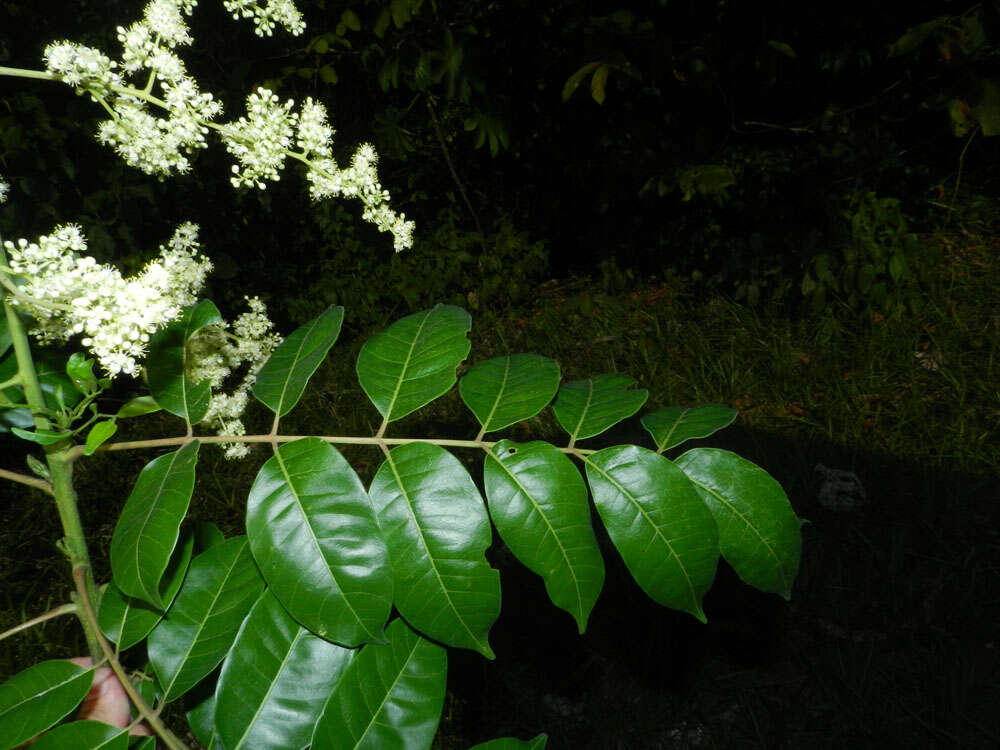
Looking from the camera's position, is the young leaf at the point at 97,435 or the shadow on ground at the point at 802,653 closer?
the young leaf at the point at 97,435

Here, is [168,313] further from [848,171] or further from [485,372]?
[848,171]

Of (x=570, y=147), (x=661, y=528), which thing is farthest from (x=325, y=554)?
(x=570, y=147)

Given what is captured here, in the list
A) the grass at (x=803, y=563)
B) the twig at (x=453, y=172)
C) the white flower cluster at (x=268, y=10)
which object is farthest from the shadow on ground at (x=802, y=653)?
the twig at (x=453, y=172)

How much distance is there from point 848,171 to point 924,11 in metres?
0.83

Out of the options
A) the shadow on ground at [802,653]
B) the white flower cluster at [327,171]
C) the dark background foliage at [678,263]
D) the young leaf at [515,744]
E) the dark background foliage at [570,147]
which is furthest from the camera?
the dark background foliage at [570,147]

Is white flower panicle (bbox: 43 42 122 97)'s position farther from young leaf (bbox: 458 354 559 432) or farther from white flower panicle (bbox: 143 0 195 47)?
young leaf (bbox: 458 354 559 432)

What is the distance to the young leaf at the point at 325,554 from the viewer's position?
61 centimetres

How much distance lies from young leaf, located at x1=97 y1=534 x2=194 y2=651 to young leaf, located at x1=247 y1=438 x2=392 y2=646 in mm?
146

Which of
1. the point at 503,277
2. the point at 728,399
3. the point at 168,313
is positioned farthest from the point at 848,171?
the point at 168,313

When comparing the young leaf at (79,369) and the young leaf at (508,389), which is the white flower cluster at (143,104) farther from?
the young leaf at (508,389)

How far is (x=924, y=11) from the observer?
3273mm

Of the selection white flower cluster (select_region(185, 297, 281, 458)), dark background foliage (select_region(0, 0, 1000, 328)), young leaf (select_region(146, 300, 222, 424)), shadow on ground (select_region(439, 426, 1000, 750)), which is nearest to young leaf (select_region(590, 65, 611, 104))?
dark background foliage (select_region(0, 0, 1000, 328))

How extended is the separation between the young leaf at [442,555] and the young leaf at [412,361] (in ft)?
0.33

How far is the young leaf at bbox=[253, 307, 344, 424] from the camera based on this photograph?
0.73 meters
